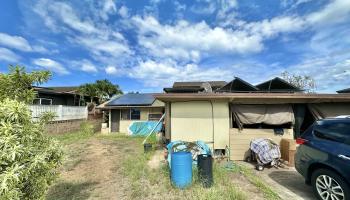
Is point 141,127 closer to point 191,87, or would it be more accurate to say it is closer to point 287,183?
point 191,87

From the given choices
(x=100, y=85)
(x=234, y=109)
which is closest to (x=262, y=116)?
(x=234, y=109)

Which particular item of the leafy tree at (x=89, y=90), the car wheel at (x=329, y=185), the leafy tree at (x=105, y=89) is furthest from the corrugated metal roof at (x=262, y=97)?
the leafy tree at (x=105, y=89)

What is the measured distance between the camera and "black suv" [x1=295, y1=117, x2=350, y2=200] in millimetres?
3817

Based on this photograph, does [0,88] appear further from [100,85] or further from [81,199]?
[100,85]

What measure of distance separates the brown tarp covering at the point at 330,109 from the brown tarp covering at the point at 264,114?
0.90m

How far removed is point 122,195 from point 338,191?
14.4ft

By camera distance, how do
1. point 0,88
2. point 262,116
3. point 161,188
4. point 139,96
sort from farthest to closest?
point 139,96 < point 262,116 < point 161,188 < point 0,88

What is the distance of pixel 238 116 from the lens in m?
8.06

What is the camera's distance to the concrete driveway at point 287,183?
15.6ft

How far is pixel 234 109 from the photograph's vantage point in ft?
26.7

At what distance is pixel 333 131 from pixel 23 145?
5372mm

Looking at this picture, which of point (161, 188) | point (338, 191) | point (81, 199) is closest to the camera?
point (338, 191)

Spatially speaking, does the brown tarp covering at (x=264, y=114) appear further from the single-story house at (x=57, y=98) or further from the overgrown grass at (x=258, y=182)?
the single-story house at (x=57, y=98)

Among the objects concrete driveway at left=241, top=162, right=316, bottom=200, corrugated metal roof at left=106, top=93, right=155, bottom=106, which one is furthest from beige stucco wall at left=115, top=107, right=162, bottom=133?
concrete driveway at left=241, top=162, right=316, bottom=200
